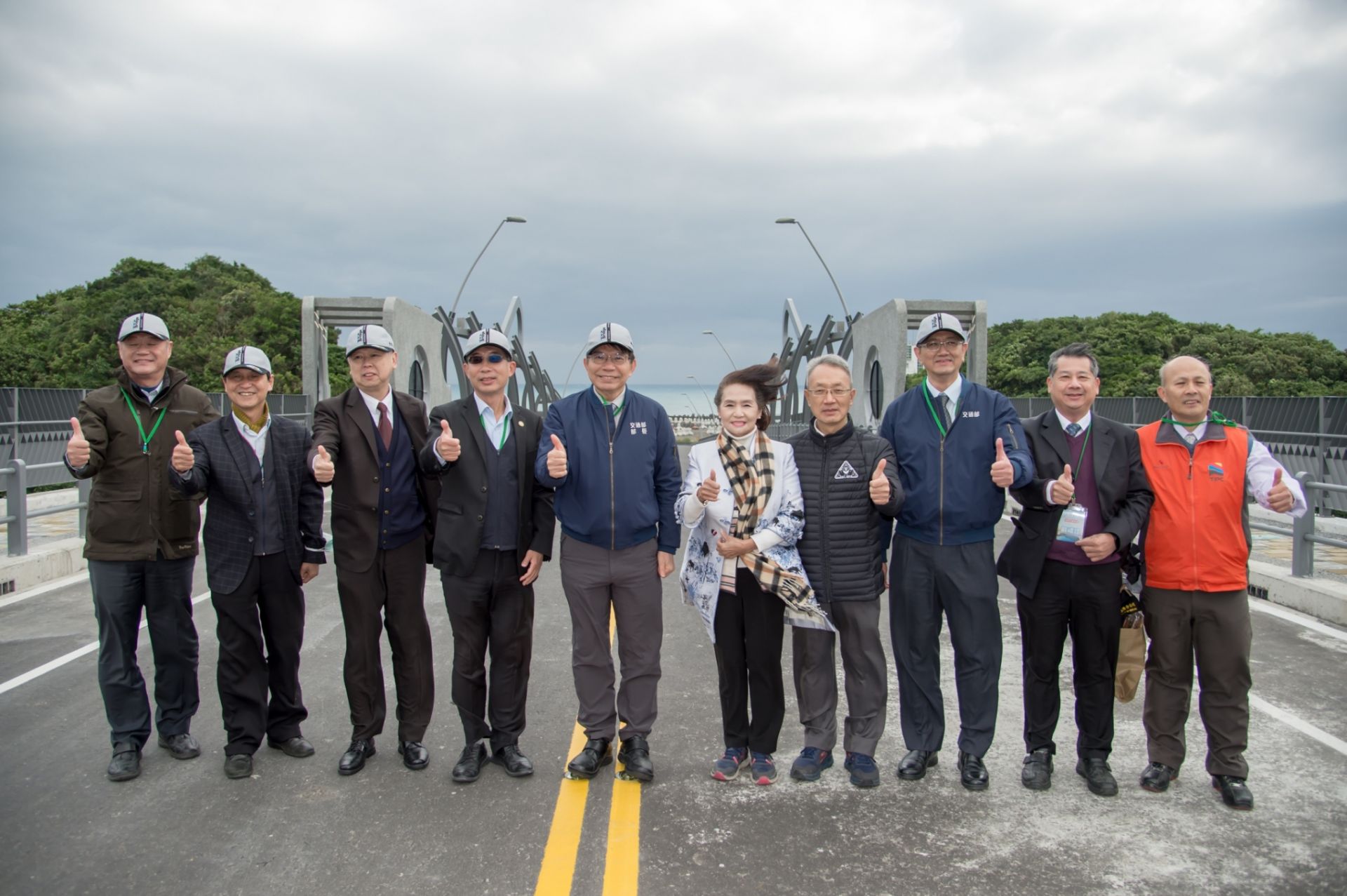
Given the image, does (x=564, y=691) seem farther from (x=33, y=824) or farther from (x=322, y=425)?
(x=33, y=824)

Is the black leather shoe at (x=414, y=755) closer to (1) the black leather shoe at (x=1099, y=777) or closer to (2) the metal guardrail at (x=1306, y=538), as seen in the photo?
(1) the black leather shoe at (x=1099, y=777)

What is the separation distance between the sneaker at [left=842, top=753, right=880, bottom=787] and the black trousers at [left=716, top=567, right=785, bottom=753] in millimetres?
360

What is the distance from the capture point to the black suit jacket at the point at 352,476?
4441mm

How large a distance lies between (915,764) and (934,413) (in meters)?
1.63

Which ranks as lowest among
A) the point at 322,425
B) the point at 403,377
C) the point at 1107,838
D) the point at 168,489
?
the point at 1107,838

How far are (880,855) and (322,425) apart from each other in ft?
10.2

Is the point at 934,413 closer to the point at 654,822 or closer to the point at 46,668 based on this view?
the point at 654,822

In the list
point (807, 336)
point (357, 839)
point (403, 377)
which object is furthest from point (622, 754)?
point (807, 336)

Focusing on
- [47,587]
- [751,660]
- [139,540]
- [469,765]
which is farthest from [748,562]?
[47,587]

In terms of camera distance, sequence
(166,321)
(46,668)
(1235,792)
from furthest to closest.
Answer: (166,321), (46,668), (1235,792)

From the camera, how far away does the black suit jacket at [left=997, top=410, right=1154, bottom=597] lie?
13.8 feet

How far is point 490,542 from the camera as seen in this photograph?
440 cm

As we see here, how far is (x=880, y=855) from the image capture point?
3.48 meters

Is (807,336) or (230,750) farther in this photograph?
(807,336)
